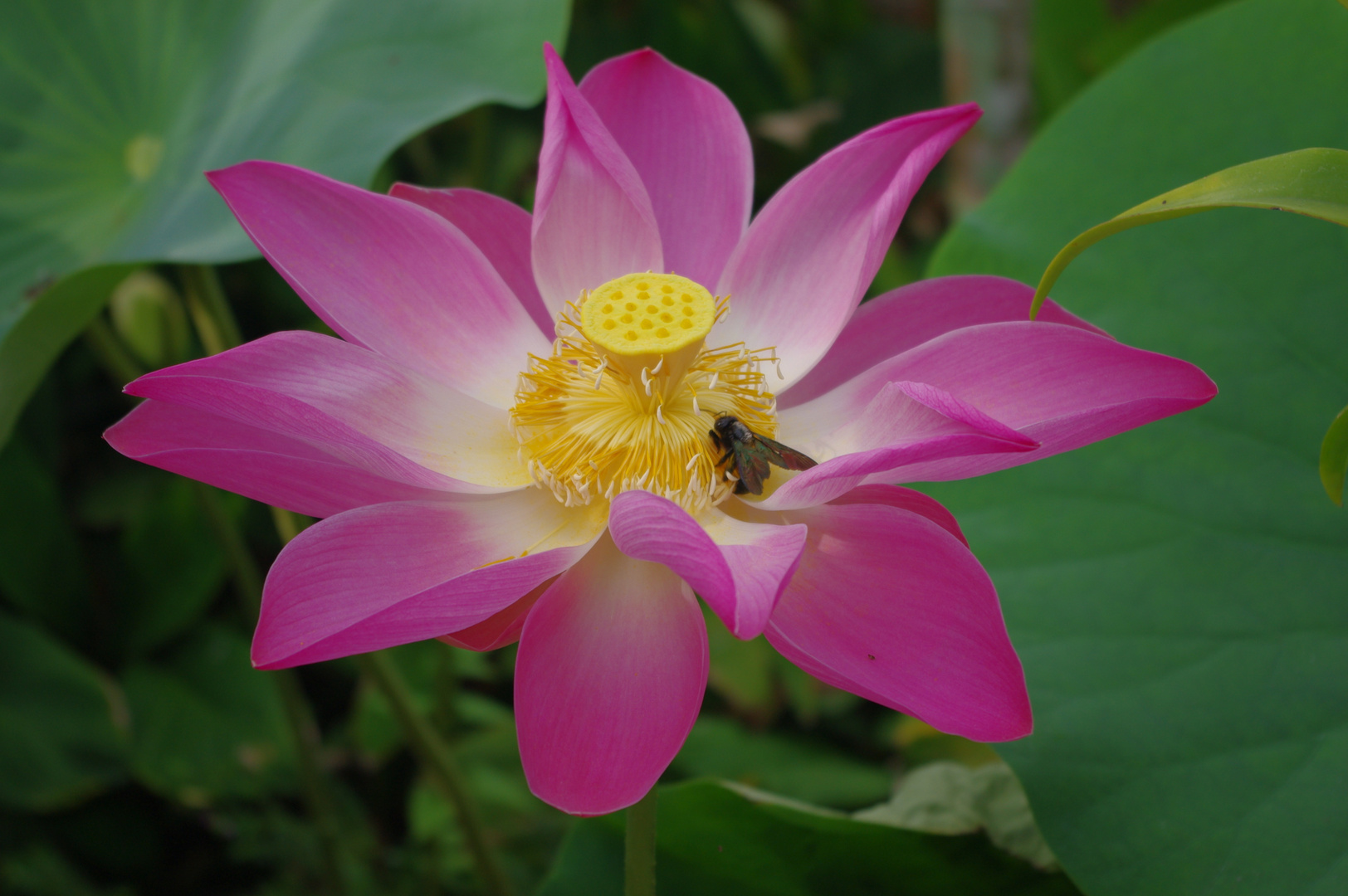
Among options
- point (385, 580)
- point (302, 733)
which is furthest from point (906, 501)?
point (302, 733)

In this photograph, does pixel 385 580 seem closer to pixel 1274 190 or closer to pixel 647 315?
pixel 647 315

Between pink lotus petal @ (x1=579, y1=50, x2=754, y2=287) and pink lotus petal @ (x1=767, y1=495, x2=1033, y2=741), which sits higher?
pink lotus petal @ (x1=579, y1=50, x2=754, y2=287)

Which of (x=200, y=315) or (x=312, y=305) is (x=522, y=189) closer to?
(x=200, y=315)

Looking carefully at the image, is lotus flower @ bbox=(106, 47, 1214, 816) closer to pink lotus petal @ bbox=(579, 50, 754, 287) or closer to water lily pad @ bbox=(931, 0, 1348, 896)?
pink lotus petal @ bbox=(579, 50, 754, 287)

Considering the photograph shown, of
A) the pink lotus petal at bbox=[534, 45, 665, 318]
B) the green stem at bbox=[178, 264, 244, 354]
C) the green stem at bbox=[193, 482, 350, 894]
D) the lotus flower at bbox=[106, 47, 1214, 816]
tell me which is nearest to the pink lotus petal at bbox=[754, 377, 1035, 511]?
the lotus flower at bbox=[106, 47, 1214, 816]

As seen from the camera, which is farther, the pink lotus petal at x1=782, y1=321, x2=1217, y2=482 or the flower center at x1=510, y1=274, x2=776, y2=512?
the flower center at x1=510, y1=274, x2=776, y2=512
